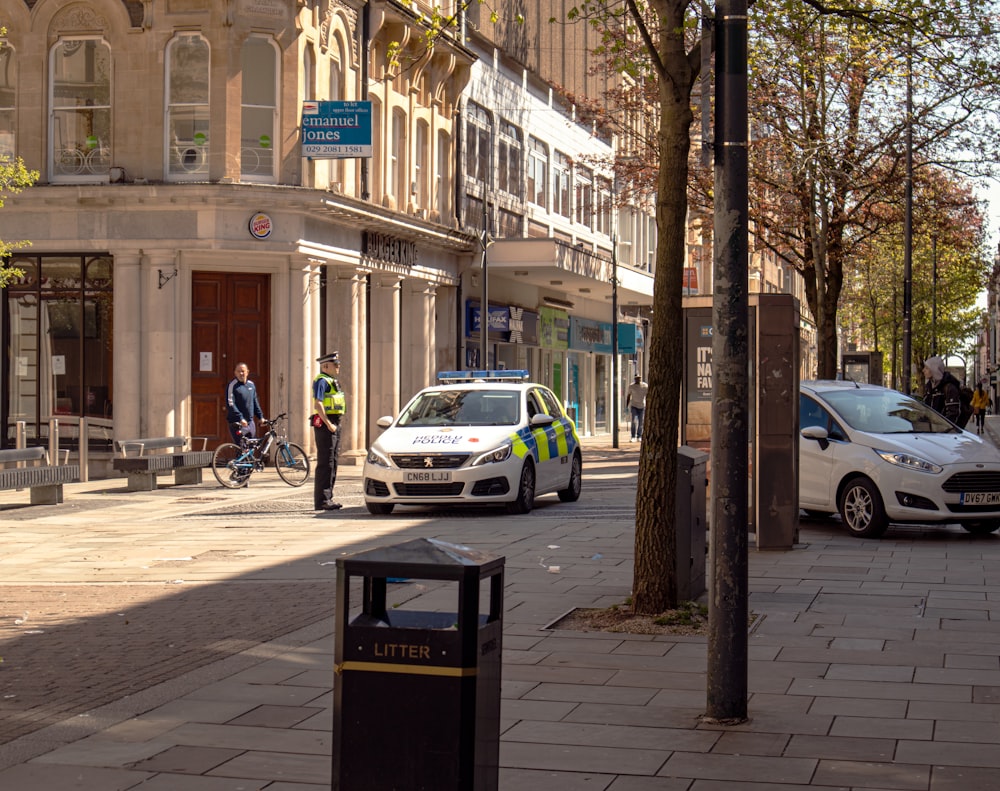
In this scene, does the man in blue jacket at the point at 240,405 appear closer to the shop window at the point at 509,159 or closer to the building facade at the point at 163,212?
the building facade at the point at 163,212

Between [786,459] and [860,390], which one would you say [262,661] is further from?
[860,390]

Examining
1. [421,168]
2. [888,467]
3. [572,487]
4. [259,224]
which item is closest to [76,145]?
[259,224]

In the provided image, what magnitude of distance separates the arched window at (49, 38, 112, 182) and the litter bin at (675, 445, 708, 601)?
63.7ft

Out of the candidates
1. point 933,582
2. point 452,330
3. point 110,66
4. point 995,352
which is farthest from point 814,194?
point 995,352

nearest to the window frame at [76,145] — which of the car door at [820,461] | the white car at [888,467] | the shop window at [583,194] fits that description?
the white car at [888,467]

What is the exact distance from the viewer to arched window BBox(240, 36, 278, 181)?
90.5 ft

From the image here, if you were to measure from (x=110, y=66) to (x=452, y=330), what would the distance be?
11.4m

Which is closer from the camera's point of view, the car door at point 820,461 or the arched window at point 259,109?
the car door at point 820,461

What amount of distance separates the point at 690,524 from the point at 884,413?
6.48 meters

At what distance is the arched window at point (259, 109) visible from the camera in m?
27.6

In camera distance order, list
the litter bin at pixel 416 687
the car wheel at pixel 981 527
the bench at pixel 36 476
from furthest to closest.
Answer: the bench at pixel 36 476, the car wheel at pixel 981 527, the litter bin at pixel 416 687

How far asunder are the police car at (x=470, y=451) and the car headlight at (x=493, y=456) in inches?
0.4

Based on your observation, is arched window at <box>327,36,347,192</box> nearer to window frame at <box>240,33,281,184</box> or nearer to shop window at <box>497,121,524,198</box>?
window frame at <box>240,33,281,184</box>

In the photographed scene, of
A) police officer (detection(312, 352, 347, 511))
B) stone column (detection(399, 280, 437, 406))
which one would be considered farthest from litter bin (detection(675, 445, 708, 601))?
stone column (detection(399, 280, 437, 406))
